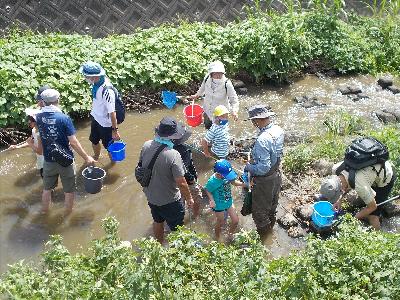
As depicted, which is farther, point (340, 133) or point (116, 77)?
point (116, 77)

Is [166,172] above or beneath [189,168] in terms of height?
above

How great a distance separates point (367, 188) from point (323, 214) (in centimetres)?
68

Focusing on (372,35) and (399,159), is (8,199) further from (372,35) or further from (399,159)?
(372,35)

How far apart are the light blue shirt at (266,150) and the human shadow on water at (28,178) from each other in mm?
3770

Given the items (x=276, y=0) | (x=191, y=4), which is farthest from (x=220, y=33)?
(x=276, y=0)

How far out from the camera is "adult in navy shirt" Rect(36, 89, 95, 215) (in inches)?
283

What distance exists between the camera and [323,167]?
8.73 m

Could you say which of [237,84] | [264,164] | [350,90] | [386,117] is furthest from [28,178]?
[350,90]

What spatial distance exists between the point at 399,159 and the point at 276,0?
7.53 m

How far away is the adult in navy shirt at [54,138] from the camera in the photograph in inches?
283

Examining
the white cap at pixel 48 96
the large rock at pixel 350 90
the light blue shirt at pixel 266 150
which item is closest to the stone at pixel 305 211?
the light blue shirt at pixel 266 150

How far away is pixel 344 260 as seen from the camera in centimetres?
542

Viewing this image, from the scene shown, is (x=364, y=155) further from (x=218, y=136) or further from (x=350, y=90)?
(x=350, y=90)

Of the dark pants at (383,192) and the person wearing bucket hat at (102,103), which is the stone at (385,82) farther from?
the person wearing bucket hat at (102,103)
